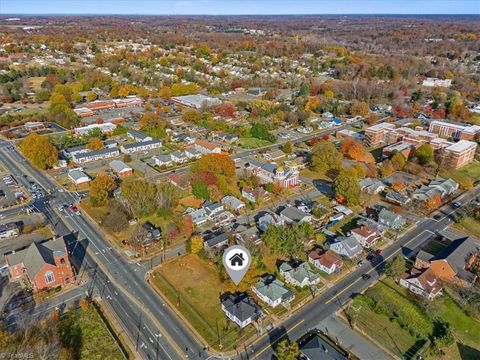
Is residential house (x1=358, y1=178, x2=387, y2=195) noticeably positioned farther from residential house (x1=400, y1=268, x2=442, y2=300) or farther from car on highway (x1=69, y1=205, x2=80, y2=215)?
car on highway (x1=69, y1=205, x2=80, y2=215)

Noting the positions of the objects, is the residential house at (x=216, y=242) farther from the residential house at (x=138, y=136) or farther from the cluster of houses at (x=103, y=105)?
the cluster of houses at (x=103, y=105)

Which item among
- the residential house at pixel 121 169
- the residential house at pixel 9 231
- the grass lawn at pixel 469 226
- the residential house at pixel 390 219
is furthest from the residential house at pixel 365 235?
the residential house at pixel 9 231

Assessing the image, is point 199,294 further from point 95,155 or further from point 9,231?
point 95,155

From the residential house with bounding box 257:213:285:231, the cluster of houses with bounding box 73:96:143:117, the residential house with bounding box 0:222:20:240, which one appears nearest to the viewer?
the residential house with bounding box 0:222:20:240

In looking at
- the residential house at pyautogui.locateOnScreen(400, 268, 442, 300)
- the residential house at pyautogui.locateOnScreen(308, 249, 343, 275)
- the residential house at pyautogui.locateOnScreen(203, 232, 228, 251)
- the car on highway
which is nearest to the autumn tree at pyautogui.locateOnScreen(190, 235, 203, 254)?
the residential house at pyautogui.locateOnScreen(203, 232, 228, 251)

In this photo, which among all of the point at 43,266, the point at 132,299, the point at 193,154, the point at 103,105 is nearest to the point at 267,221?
the point at 132,299
